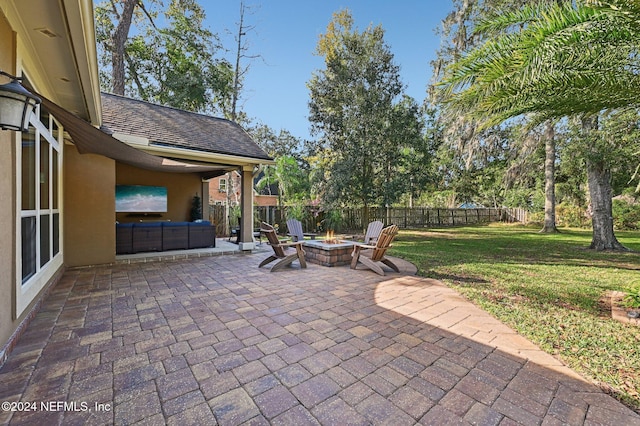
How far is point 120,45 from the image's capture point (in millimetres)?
11898

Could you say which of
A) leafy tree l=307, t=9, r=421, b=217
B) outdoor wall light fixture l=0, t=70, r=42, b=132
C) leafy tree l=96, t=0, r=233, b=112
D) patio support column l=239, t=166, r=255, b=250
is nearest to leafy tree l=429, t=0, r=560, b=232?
leafy tree l=307, t=9, r=421, b=217

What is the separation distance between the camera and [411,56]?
11.9 m

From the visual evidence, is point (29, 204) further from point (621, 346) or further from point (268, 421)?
point (621, 346)

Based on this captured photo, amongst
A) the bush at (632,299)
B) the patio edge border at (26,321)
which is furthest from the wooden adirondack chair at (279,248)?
the bush at (632,299)

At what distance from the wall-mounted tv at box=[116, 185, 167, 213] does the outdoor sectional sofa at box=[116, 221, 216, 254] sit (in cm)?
240

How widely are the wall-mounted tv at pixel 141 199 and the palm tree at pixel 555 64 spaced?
9080mm

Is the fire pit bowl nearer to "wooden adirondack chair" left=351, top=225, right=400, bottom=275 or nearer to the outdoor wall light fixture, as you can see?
"wooden adirondack chair" left=351, top=225, right=400, bottom=275

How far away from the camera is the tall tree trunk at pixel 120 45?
1191cm

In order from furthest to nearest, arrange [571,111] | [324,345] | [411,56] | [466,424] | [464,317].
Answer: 1. [411,56]
2. [571,111]
3. [464,317]
4. [324,345]
5. [466,424]

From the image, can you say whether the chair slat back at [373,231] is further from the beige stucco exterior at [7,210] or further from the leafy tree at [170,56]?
the leafy tree at [170,56]

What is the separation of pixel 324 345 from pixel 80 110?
584 centimetres

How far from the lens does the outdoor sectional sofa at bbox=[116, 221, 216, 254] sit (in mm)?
6711

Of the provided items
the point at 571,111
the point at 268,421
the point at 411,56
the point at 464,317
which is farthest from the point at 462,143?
the point at 268,421

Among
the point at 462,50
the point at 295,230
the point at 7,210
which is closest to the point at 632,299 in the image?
the point at 295,230
